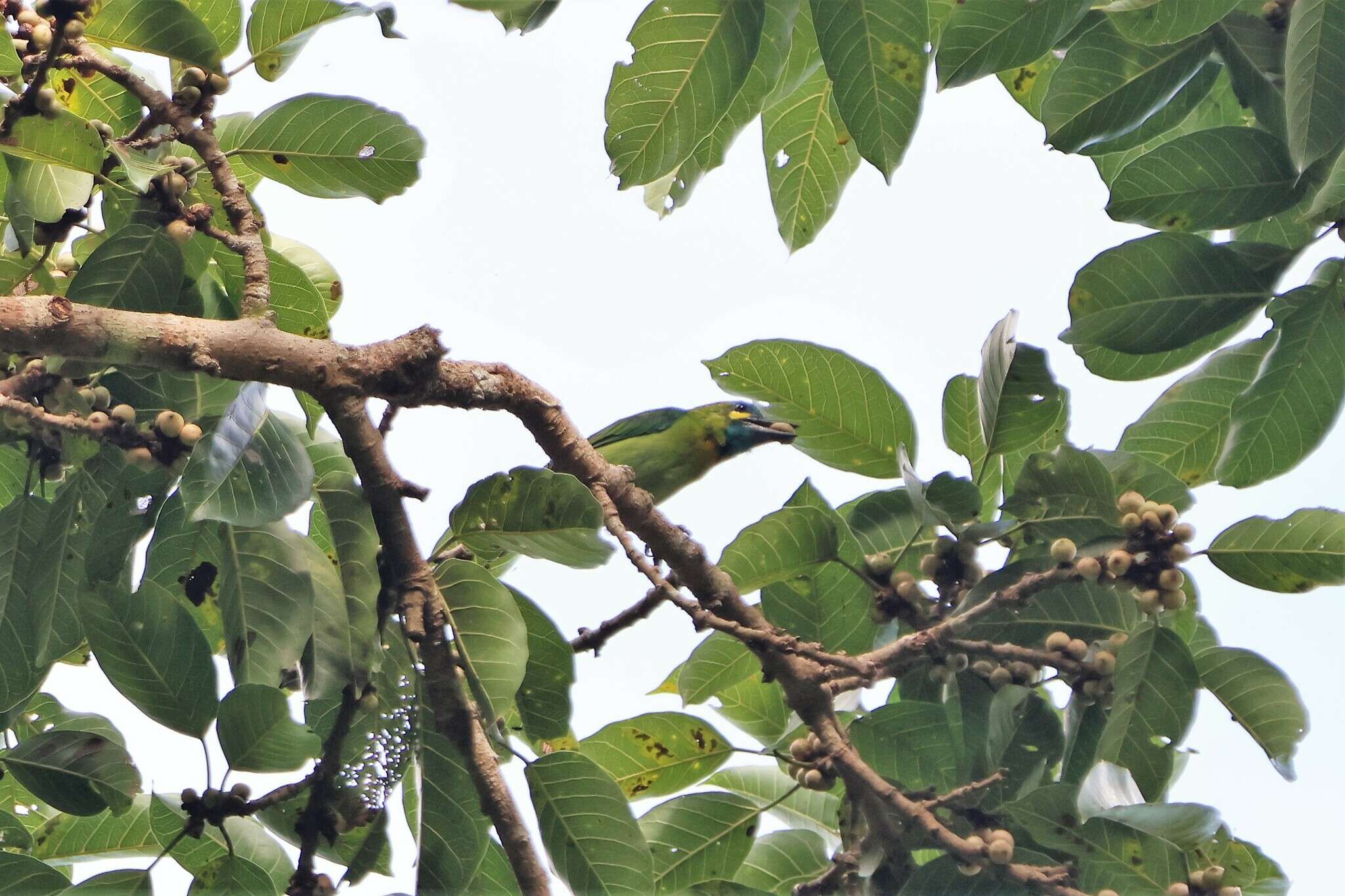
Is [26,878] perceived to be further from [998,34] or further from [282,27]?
[998,34]

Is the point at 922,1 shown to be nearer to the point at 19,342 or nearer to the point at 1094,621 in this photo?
the point at 1094,621

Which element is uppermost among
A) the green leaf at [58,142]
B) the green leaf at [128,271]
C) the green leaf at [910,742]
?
the green leaf at [58,142]

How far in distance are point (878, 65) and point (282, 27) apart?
1.27 metres

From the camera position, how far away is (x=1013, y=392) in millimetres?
2348

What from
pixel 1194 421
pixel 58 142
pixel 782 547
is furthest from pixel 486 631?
pixel 1194 421

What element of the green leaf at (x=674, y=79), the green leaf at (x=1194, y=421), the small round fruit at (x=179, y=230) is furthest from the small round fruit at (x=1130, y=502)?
the small round fruit at (x=179, y=230)

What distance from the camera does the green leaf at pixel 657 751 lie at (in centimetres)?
247

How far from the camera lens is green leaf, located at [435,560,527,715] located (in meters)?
2.10

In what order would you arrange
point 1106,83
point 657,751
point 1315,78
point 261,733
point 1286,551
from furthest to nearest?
point 657,751
point 1106,83
point 1286,551
point 261,733
point 1315,78

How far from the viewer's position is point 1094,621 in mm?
2264

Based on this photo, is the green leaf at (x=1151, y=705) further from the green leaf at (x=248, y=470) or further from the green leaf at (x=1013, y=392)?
the green leaf at (x=248, y=470)

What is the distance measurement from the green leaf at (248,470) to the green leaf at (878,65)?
1.20 metres

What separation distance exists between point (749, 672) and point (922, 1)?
143 cm

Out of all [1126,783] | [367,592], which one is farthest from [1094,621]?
[367,592]
